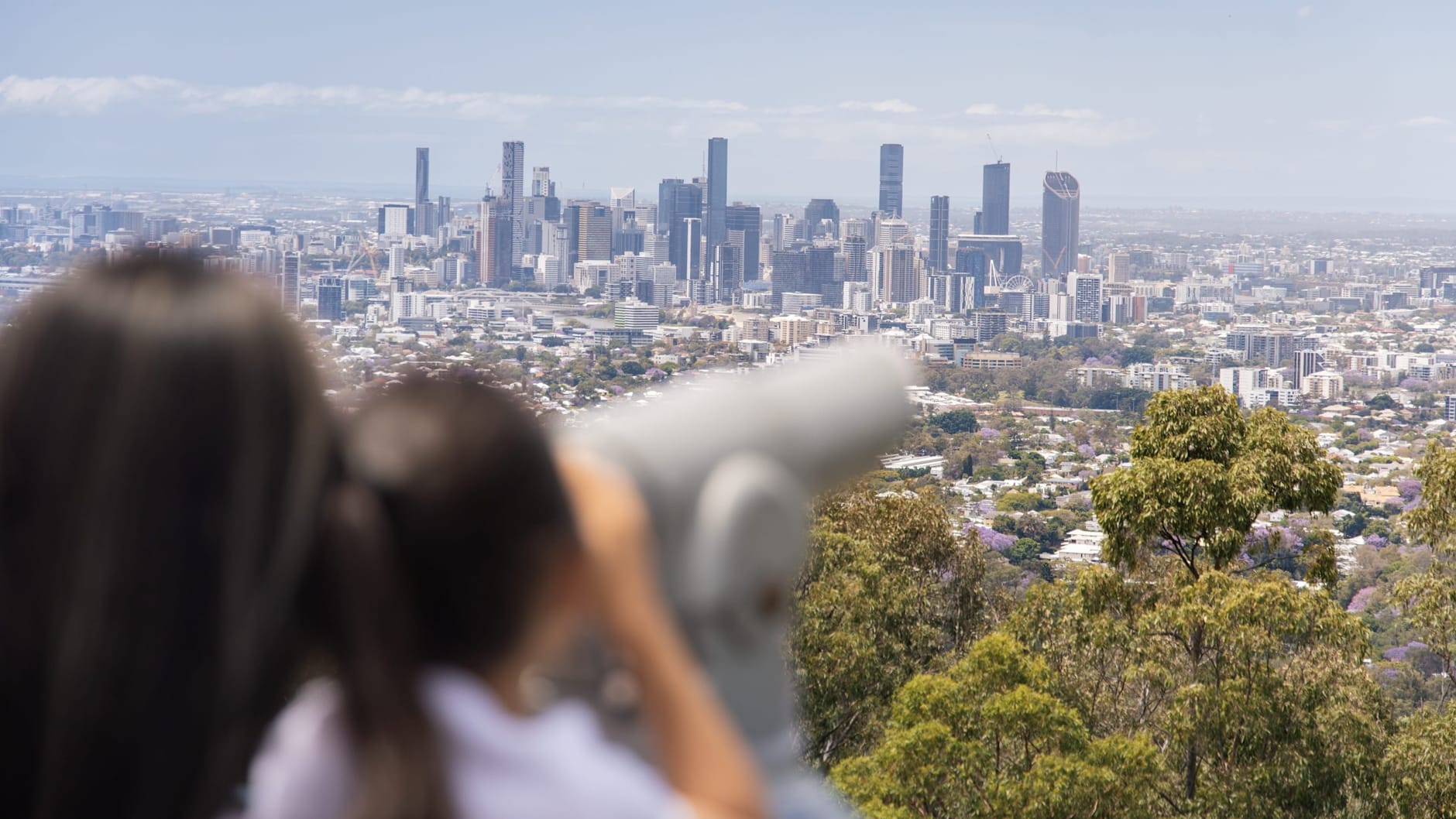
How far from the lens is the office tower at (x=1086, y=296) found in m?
47.7

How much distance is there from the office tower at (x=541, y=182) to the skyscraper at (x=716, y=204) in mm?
5463

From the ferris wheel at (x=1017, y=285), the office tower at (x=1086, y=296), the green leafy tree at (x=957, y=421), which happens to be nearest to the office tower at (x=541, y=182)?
the ferris wheel at (x=1017, y=285)

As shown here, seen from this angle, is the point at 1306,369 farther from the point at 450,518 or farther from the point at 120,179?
the point at 450,518

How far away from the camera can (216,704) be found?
0.38 m

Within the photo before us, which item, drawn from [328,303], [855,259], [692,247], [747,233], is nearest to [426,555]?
[328,303]

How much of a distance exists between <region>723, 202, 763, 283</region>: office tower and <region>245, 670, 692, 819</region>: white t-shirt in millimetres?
46026

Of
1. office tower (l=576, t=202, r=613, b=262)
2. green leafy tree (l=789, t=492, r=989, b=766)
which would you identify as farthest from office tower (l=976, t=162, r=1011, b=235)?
green leafy tree (l=789, t=492, r=989, b=766)

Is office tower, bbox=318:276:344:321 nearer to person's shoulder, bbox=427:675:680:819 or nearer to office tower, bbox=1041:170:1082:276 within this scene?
person's shoulder, bbox=427:675:680:819

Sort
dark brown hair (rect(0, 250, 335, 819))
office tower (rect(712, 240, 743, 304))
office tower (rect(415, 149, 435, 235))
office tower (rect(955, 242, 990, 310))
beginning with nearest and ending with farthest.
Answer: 1. dark brown hair (rect(0, 250, 335, 819))
2. office tower (rect(415, 149, 435, 235))
3. office tower (rect(712, 240, 743, 304))
4. office tower (rect(955, 242, 990, 310))

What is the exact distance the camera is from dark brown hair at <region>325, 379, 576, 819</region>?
370 millimetres

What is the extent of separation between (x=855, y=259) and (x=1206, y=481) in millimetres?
44548

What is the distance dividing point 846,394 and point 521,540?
0.10m

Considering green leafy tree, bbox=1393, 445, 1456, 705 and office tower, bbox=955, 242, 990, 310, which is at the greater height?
office tower, bbox=955, 242, 990, 310

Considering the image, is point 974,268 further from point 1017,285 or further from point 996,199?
point 996,199
